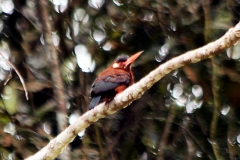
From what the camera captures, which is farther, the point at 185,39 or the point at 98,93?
the point at 185,39

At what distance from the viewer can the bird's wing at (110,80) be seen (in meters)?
3.71

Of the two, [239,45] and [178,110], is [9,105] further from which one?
[239,45]

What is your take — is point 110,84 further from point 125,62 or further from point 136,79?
point 136,79

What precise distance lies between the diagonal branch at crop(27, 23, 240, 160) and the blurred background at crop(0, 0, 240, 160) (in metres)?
1.02

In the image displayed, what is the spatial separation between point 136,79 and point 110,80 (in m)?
0.97

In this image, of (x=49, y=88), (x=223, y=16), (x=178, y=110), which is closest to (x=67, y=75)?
(x=49, y=88)

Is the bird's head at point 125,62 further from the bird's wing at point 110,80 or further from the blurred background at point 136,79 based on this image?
the blurred background at point 136,79

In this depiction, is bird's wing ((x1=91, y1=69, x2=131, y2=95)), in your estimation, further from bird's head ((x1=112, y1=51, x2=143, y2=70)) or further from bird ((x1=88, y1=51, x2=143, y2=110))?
bird's head ((x1=112, y1=51, x2=143, y2=70))

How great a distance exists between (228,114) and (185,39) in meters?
0.64

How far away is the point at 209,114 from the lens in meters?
4.77

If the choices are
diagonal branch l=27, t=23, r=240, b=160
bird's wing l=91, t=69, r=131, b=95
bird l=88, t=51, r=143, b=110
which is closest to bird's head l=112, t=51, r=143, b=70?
bird l=88, t=51, r=143, b=110

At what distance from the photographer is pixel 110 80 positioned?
380 centimetres

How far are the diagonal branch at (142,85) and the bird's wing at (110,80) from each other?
0.18m

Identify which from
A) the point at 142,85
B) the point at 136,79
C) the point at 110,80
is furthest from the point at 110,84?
the point at 136,79
